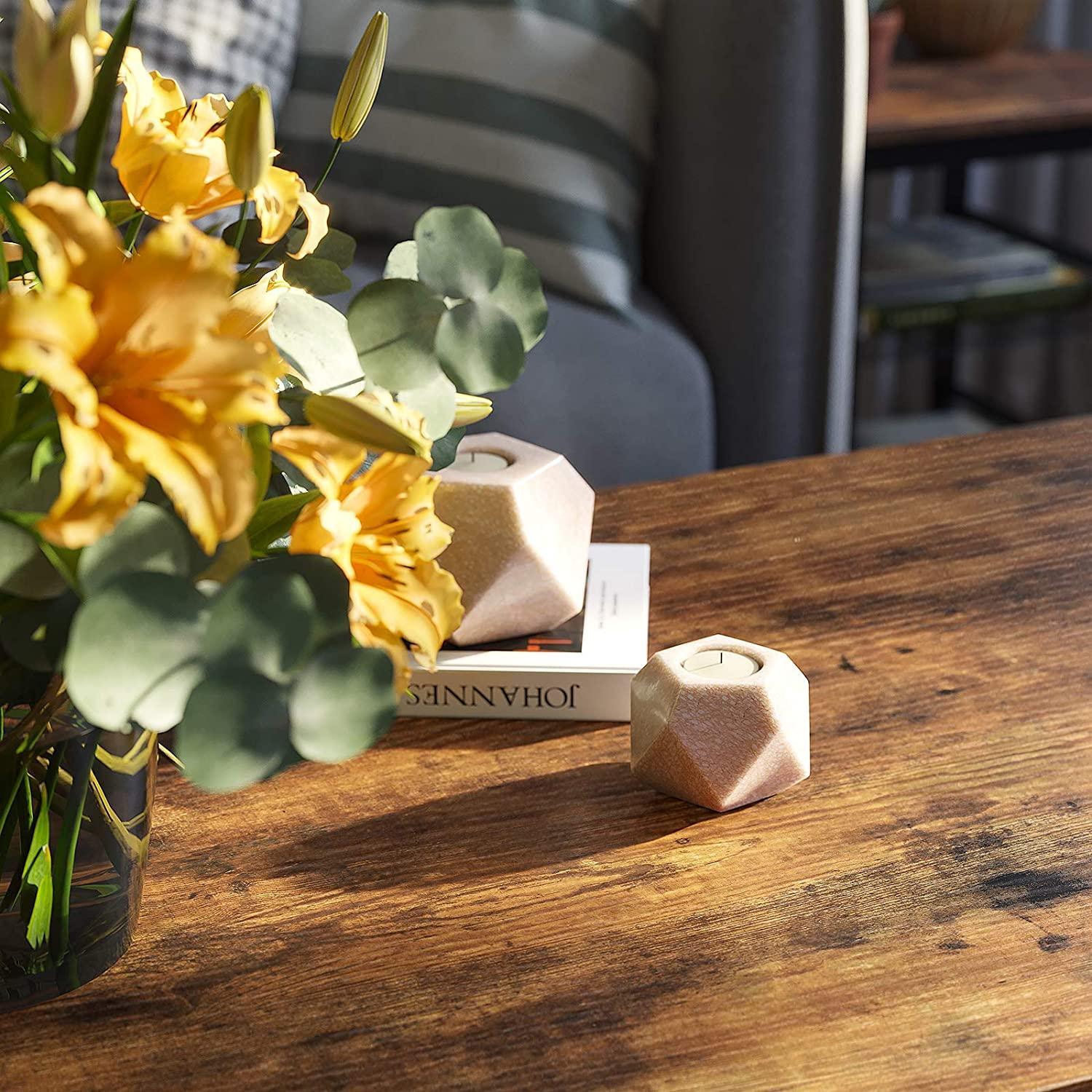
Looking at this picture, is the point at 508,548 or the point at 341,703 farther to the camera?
the point at 508,548

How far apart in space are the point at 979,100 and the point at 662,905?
182cm

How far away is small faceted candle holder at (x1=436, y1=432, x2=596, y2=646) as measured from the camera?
834 mm

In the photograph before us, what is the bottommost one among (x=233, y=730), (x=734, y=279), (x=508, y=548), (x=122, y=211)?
(x=734, y=279)

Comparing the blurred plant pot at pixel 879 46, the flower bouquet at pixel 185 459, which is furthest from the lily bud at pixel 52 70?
the blurred plant pot at pixel 879 46

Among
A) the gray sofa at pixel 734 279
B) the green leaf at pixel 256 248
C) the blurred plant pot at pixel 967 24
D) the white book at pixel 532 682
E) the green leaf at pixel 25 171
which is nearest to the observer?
the green leaf at pixel 25 171

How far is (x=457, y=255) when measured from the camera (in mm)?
523

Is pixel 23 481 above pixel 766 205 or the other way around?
above

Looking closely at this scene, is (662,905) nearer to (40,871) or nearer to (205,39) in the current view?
(40,871)

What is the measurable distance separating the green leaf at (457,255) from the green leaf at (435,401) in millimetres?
32

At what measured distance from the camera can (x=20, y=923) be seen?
0.57 metres

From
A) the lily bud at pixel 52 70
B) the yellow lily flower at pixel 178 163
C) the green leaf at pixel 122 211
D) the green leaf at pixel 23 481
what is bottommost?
the green leaf at pixel 23 481

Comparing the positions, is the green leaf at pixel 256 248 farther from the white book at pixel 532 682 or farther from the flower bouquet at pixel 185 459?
the white book at pixel 532 682

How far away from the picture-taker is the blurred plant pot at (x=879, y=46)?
7.07 feet

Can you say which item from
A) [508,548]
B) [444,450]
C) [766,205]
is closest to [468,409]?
[444,450]
